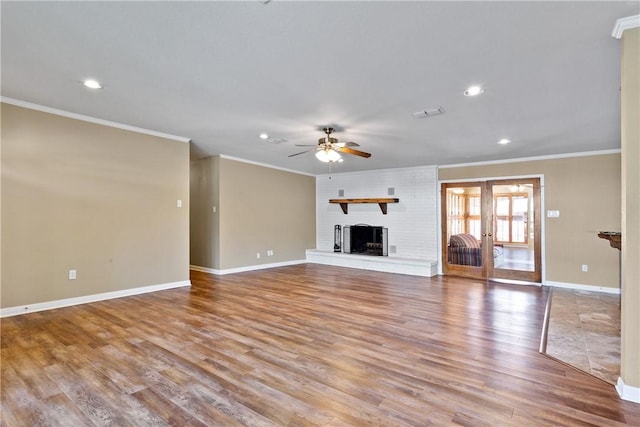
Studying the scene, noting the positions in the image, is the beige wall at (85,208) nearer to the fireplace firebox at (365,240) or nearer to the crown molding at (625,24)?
the fireplace firebox at (365,240)

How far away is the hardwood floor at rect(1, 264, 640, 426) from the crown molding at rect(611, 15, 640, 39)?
248 centimetres

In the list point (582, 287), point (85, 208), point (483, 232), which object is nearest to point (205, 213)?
point (85, 208)

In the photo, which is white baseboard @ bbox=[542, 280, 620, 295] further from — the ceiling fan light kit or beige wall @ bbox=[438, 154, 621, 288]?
the ceiling fan light kit

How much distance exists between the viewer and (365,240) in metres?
8.32

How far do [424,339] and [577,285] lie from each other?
4354mm

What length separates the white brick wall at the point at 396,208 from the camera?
724 centimetres

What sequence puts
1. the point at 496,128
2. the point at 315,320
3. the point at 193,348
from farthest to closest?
the point at 496,128, the point at 315,320, the point at 193,348

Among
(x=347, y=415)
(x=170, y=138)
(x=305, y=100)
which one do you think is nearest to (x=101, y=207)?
(x=170, y=138)

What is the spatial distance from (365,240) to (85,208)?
6.00 meters

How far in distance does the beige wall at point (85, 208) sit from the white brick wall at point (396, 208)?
4.27 m

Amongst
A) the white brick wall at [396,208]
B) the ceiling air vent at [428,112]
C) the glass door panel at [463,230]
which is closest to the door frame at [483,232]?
the glass door panel at [463,230]

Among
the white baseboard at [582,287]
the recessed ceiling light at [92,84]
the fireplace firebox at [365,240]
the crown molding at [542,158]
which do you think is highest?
the recessed ceiling light at [92,84]

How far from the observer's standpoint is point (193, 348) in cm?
295

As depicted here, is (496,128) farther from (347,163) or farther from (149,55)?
(149,55)
